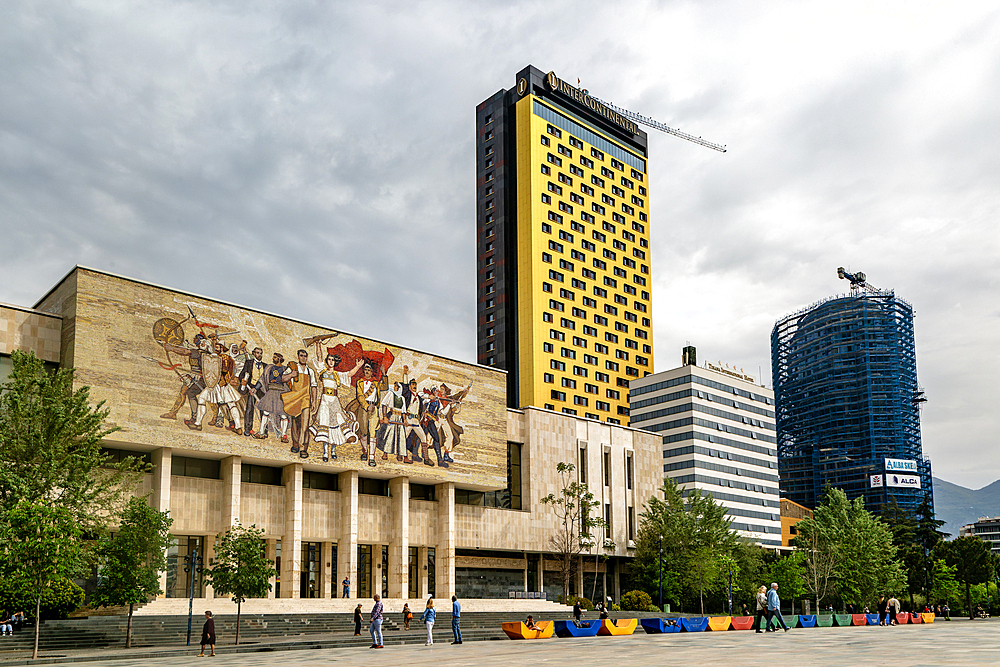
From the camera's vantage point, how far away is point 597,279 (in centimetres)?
12394

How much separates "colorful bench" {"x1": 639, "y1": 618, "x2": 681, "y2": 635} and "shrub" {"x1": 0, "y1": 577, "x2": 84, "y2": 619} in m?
→ 27.8

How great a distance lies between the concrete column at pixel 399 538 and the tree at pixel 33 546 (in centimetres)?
3045

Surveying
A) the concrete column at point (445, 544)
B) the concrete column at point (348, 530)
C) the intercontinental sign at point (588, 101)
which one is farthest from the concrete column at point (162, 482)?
the intercontinental sign at point (588, 101)

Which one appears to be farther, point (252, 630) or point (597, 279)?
point (597, 279)

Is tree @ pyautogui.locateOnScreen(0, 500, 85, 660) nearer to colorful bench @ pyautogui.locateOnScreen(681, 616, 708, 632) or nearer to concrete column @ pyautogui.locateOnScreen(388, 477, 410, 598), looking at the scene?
colorful bench @ pyautogui.locateOnScreen(681, 616, 708, 632)

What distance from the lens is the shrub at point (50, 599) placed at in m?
34.4

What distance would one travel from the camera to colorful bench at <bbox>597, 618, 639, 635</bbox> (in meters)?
43.2

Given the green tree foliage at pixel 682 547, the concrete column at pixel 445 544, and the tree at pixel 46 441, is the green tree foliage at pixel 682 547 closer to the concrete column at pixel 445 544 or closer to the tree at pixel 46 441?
the concrete column at pixel 445 544

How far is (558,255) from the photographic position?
391ft

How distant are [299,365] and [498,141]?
75319mm

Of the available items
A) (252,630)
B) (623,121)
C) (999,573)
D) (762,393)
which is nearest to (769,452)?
(762,393)

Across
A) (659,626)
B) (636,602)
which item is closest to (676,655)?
(659,626)

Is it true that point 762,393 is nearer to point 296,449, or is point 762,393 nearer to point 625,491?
point 625,491

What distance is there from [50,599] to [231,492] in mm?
15122
